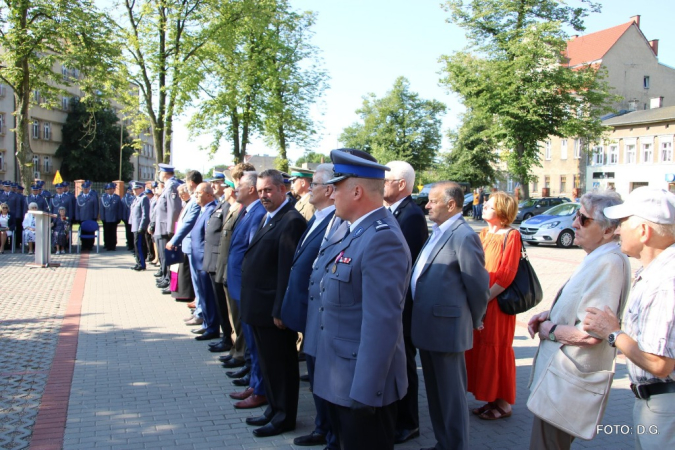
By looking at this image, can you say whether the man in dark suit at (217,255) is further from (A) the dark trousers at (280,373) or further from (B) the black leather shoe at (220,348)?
(A) the dark trousers at (280,373)

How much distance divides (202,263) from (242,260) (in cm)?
216

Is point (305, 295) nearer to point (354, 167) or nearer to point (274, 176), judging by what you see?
point (274, 176)

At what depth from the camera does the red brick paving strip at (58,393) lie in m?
4.42

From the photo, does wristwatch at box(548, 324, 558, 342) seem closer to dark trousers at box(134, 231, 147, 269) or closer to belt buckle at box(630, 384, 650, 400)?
belt buckle at box(630, 384, 650, 400)

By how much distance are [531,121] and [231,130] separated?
1827cm

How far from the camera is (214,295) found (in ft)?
24.3

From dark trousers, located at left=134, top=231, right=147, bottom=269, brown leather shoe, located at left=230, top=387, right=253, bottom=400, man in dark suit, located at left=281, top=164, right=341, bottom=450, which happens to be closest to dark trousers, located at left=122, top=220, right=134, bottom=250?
dark trousers, located at left=134, top=231, right=147, bottom=269

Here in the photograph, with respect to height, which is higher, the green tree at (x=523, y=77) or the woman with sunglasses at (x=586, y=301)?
the green tree at (x=523, y=77)

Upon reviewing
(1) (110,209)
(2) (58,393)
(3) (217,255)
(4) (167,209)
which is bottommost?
(2) (58,393)

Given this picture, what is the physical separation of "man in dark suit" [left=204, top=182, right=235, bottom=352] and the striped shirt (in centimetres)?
490

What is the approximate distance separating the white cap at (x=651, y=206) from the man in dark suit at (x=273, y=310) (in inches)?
101

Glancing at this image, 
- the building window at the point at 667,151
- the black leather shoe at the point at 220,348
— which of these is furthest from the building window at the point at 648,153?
the black leather shoe at the point at 220,348

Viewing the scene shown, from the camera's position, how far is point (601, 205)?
322 centimetres

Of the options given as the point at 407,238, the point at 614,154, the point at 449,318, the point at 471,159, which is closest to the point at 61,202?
the point at 407,238
